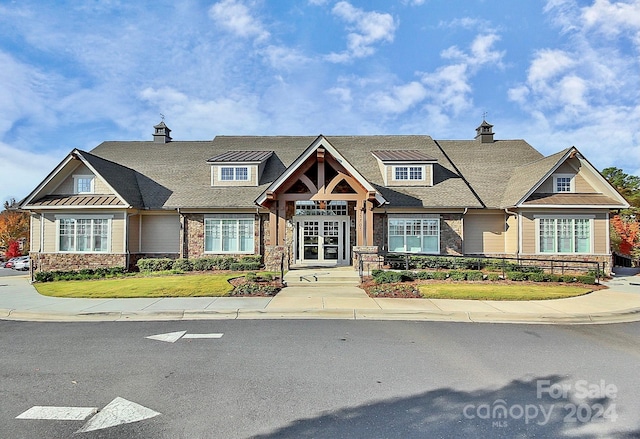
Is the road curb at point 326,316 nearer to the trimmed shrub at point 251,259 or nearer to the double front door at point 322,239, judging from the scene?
the trimmed shrub at point 251,259

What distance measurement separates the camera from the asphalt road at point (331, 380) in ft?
13.6

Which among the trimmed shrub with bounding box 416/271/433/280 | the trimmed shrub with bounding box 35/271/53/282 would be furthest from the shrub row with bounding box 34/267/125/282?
the trimmed shrub with bounding box 416/271/433/280

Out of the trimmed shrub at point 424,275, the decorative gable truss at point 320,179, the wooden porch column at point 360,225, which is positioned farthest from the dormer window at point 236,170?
the trimmed shrub at point 424,275

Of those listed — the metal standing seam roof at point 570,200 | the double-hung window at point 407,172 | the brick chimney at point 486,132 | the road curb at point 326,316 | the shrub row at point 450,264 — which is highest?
the brick chimney at point 486,132

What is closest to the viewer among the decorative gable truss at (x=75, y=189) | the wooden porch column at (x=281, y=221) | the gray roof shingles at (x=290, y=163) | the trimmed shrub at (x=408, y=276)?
the trimmed shrub at (x=408, y=276)

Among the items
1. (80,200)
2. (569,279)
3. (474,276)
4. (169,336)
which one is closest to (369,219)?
(474,276)

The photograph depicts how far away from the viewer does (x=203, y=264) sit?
18625mm

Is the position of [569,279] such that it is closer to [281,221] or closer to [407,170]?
[407,170]

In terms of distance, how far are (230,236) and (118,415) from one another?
54.4 ft

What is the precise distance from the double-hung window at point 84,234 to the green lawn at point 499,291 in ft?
55.5

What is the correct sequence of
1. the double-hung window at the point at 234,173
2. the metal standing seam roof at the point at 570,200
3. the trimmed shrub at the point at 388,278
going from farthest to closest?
the double-hung window at the point at 234,173, the metal standing seam roof at the point at 570,200, the trimmed shrub at the point at 388,278

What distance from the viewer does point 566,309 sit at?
10375 millimetres

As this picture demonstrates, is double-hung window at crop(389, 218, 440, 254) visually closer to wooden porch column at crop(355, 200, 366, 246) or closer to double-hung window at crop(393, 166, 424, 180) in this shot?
double-hung window at crop(393, 166, 424, 180)

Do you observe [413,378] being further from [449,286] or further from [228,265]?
[228,265]
